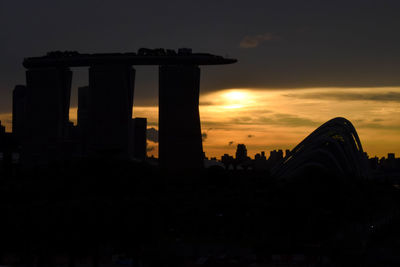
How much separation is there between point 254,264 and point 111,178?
152 feet

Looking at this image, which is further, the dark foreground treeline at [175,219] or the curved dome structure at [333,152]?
the curved dome structure at [333,152]

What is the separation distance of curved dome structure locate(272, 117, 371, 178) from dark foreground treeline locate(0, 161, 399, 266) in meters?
19.3

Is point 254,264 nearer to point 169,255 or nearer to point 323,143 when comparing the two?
point 169,255

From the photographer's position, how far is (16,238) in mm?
74688

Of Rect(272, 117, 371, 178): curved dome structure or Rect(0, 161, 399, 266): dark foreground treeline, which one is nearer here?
Rect(0, 161, 399, 266): dark foreground treeline

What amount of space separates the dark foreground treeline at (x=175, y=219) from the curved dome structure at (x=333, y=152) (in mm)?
19312

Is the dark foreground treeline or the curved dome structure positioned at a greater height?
the curved dome structure

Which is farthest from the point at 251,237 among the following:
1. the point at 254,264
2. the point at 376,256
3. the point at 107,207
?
the point at 107,207

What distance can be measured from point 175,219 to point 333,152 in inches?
3425

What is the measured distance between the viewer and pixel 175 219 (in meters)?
102

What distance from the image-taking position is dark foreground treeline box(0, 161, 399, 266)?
73.8 m

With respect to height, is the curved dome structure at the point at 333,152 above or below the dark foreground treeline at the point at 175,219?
above

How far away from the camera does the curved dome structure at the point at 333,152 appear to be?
171625 millimetres

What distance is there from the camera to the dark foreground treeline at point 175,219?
73.8 metres
